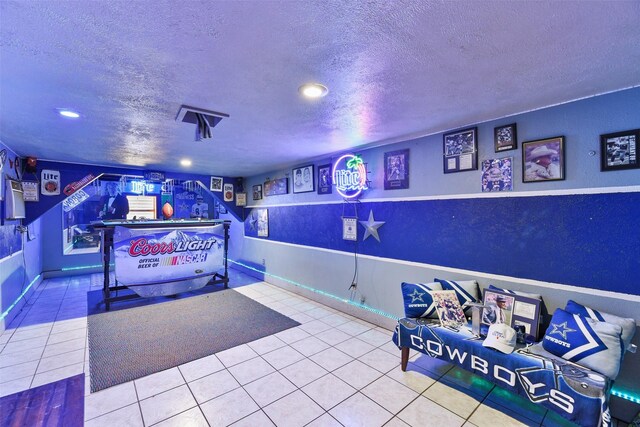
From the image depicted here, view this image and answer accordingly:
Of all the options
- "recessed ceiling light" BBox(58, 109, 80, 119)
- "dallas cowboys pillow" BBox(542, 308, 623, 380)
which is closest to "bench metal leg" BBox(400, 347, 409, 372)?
"dallas cowboys pillow" BBox(542, 308, 623, 380)

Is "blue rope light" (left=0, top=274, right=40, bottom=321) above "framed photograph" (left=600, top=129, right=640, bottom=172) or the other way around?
the other way around

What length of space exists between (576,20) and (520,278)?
2040mm

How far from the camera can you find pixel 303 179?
5.02 meters

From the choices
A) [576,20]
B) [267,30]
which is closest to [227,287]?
[267,30]

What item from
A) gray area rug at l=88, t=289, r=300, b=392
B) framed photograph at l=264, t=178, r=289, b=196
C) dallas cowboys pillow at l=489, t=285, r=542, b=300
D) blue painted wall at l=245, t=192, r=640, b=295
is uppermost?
framed photograph at l=264, t=178, r=289, b=196

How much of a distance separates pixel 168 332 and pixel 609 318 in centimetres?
437

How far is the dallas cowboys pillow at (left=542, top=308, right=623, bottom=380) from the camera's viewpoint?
5.80ft

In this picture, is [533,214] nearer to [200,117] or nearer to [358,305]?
[358,305]

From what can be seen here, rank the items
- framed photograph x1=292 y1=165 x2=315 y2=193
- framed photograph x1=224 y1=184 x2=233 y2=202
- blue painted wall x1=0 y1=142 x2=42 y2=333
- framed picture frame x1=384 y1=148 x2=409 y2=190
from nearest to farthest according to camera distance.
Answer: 1. framed picture frame x1=384 y1=148 x2=409 y2=190
2. blue painted wall x1=0 y1=142 x2=42 y2=333
3. framed photograph x1=292 y1=165 x2=315 y2=193
4. framed photograph x1=224 y1=184 x2=233 y2=202

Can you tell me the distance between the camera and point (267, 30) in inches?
52.3

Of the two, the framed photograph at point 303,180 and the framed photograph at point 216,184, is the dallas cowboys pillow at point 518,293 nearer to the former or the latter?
the framed photograph at point 303,180

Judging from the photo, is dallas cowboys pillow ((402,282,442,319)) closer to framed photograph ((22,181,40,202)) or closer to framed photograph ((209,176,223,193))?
framed photograph ((209,176,223,193))

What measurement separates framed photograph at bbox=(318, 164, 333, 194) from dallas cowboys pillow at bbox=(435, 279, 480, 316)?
232 centimetres

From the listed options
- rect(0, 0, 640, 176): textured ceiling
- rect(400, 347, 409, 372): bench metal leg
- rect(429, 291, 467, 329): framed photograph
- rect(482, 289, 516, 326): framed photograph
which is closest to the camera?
rect(0, 0, 640, 176): textured ceiling
